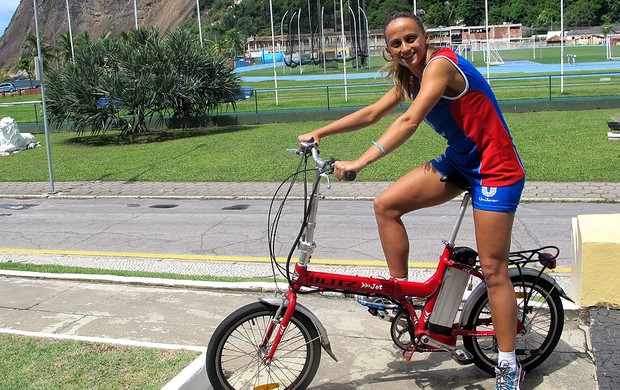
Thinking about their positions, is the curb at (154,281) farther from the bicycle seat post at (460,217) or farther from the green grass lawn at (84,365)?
the bicycle seat post at (460,217)

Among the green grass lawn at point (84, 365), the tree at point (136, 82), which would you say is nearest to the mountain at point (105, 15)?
the tree at point (136, 82)

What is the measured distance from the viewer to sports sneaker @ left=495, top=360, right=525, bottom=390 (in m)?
4.00

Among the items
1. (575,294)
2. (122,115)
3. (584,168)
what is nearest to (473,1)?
(122,115)

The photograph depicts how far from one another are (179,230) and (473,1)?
134583 millimetres

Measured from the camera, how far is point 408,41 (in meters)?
3.92

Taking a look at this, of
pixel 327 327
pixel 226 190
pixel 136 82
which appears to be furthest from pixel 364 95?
pixel 327 327

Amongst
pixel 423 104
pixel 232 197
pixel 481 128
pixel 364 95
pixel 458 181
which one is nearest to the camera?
pixel 423 104

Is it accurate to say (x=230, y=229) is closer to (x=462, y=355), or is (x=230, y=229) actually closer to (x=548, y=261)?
(x=462, y=355)

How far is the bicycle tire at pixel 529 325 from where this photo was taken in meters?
4.34

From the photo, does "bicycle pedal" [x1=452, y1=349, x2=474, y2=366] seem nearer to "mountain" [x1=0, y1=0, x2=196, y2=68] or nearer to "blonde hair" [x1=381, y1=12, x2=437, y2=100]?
"blonde hair" [x1=381, y1=12, x2=437, y2=100]

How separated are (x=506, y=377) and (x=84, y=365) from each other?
258 cm

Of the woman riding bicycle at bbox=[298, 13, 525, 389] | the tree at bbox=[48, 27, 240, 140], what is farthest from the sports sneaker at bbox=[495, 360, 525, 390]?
the tree at bbox=[48, 27, 240, 140]

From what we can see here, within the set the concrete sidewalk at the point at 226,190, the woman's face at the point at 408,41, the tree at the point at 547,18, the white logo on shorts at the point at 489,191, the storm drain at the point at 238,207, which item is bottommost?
the storm drain at the point at 238,207

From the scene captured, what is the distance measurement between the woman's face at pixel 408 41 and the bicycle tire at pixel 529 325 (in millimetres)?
1455
